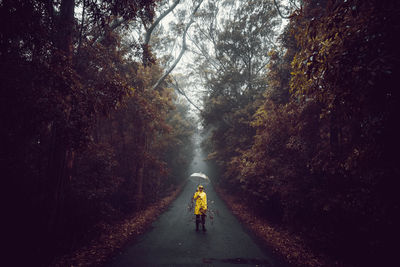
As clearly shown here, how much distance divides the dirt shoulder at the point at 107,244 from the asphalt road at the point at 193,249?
369 millimetres

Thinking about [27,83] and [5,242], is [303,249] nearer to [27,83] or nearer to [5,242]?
[5,242]

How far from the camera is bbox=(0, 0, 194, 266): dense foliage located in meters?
3.85

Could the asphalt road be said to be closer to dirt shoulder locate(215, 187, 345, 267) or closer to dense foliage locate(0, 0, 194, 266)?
dirt shoulder locate(215, 187, 345, 267)

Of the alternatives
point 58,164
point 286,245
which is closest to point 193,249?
point 286,245

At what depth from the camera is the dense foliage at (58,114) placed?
3848 mm

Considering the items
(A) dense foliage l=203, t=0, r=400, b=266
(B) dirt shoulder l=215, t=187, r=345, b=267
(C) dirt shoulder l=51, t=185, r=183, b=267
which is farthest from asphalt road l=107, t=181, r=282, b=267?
(A) dense foliage l=203, t=0, r=400, b=266

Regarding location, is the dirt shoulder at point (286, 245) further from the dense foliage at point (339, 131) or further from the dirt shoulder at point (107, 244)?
the dirt shoulder at point (107, 244)

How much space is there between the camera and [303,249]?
663 cm

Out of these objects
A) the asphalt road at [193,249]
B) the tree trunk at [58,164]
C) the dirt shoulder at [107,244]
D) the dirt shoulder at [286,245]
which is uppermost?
the tree trunk at [58,164]

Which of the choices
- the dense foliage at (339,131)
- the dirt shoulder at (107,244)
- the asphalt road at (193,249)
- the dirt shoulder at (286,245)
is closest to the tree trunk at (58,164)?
the dirt shoulder at (107,244)

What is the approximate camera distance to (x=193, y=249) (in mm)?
6289

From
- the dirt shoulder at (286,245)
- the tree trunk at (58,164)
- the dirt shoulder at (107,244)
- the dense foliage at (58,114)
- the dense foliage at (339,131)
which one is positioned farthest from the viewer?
the dirt shoulder at (286,245)

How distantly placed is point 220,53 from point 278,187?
40.7 ft

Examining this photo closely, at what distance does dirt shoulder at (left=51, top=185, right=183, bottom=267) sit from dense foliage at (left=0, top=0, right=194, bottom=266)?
37 centimetres
